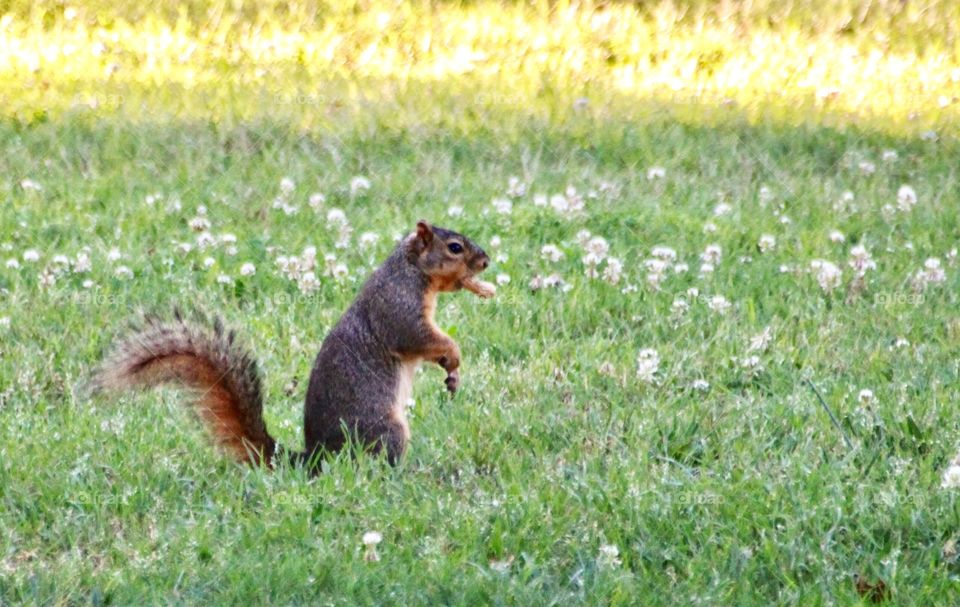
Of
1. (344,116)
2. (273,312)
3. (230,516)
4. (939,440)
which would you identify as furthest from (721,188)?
(230,516)

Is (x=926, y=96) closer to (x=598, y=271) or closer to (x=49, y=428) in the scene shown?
(x=598, y=271)

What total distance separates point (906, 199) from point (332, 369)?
11.8ft

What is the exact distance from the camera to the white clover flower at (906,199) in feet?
21.6

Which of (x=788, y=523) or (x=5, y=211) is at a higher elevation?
(x=788, y=523)

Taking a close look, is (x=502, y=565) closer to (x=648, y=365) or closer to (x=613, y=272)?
(x=648, y=365)

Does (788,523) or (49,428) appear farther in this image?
(49,428)

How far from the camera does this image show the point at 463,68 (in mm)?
8789

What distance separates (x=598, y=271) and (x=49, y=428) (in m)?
2.32

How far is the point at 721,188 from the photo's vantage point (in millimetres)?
6949

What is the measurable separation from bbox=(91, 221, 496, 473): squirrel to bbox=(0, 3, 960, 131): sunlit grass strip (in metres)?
3.73

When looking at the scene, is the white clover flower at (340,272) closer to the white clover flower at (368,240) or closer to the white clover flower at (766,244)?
the white clover flower at (368,240)

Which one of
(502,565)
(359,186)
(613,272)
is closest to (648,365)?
(613,272)

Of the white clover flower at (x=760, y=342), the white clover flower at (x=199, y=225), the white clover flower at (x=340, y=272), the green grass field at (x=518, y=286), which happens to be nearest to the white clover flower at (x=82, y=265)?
the green grass field at (x=518, y=286)

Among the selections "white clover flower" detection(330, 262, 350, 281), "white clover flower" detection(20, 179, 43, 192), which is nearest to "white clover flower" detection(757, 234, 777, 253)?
"white clover flower" detection(330, 262, 350, 281)
